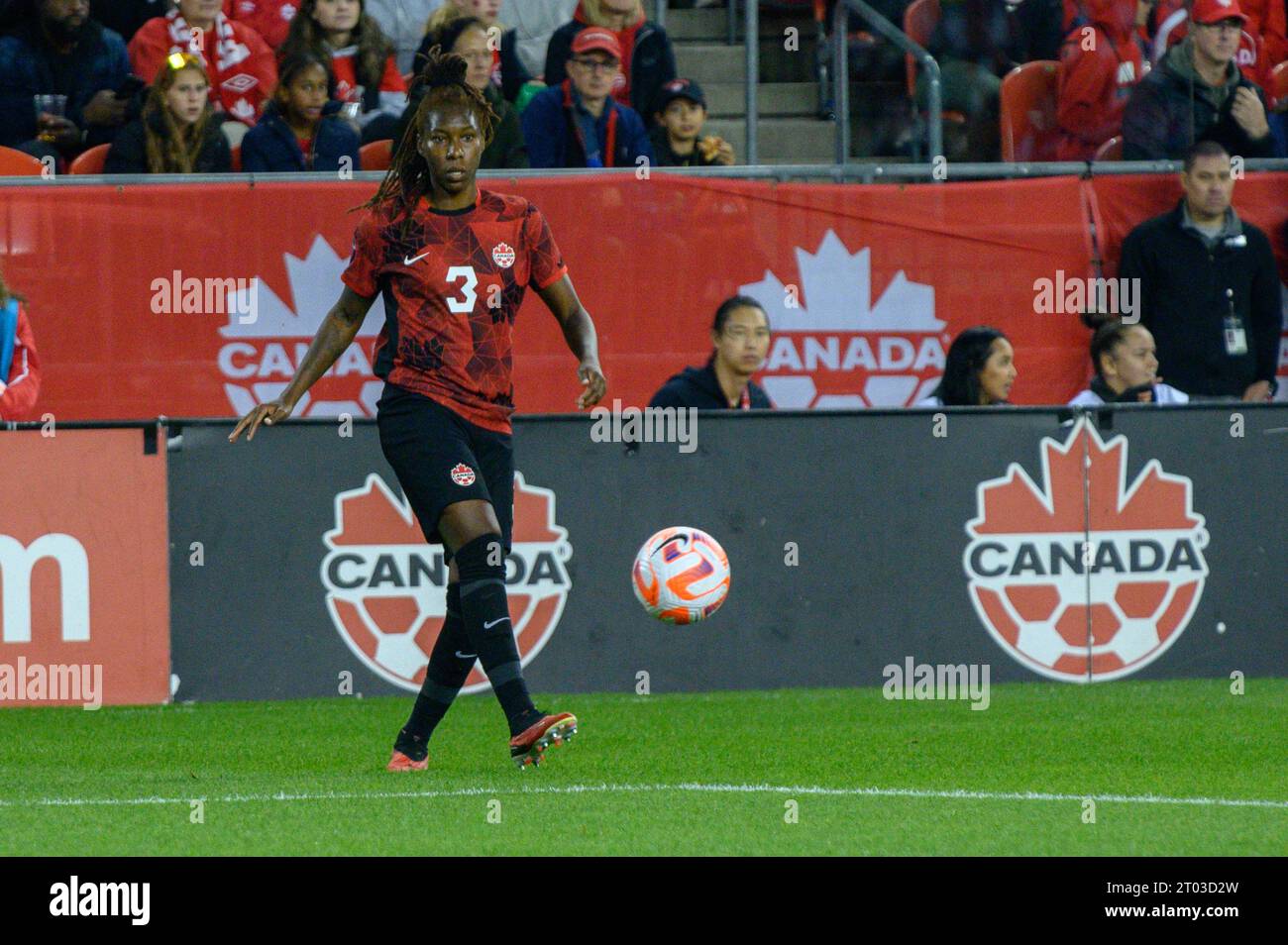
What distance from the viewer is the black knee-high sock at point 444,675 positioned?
8031mm

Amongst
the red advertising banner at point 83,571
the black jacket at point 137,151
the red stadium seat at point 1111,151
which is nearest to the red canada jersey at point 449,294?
the red advertising banner at point 83,571

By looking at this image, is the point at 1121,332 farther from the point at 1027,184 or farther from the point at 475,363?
the point at 475,363

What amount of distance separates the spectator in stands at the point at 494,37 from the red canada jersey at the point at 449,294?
15.1ft

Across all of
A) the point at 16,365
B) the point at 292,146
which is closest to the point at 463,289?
the point at 16,365

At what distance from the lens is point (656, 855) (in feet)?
19.2

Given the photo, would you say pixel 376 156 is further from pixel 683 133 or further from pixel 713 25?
pixel 713 25

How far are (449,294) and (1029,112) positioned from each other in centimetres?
673

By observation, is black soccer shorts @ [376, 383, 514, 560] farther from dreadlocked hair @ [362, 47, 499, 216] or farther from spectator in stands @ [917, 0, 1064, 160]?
spectator in stands @ [917, 0, 1064, 160]

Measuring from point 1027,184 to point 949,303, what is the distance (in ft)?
2.98

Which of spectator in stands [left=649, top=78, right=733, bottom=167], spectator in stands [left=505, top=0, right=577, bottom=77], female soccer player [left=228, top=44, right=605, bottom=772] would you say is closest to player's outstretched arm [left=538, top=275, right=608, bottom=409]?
female soccer player [left=228, top=44, right=605, bottom=772]

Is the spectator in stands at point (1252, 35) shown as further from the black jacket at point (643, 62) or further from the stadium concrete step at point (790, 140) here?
the black jacket at point (643, 62)

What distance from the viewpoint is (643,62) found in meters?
13.7

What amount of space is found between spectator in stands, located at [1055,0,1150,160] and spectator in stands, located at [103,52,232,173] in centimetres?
526

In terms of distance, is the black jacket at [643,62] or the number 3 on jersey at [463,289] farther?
the black jacket at [643,62]
